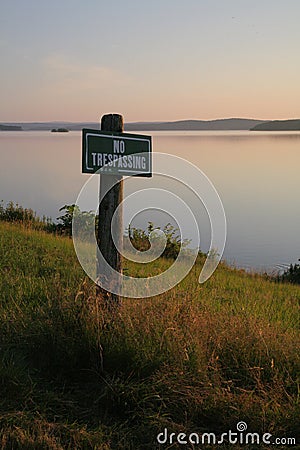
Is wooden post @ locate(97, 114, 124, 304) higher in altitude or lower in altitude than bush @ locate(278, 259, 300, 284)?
Result: higher

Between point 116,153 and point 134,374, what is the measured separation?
2.05m

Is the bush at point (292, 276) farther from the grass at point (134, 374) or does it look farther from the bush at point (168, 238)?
the grass at point (134, 374)

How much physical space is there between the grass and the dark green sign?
1.17 meters

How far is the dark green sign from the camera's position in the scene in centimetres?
547

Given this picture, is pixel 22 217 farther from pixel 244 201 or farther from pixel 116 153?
pixel 244 201

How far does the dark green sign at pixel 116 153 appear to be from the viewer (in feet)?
17.9

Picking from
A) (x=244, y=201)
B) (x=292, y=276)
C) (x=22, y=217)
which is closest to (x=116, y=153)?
(x=292, y=276)

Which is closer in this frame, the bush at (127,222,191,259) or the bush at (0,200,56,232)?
the bush at (127,222,191,259)

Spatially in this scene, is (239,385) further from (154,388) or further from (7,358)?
(7,358)

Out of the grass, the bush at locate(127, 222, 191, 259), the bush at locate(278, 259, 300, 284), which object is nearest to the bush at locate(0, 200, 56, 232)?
the bush at locate(127, 222, 191, 259)

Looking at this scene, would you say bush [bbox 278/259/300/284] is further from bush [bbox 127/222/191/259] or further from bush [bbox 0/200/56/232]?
bush [bbox 0/200/56/232]

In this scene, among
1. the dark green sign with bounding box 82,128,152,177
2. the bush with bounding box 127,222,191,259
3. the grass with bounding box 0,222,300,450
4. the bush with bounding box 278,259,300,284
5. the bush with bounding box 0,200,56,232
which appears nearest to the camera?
the grass with bounding box 0,222,300,450

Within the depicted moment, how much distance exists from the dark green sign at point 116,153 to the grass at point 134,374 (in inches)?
46.1

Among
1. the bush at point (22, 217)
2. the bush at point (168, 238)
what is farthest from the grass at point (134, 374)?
the bush at point (22, 217)
